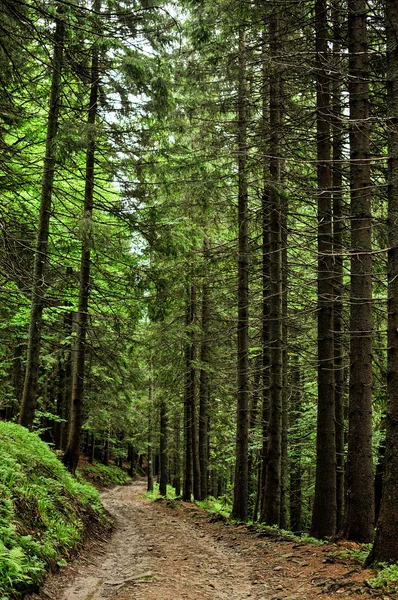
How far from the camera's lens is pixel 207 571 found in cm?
757

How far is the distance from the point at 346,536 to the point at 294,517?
15.3 m

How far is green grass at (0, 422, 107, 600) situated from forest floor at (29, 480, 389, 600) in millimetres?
337

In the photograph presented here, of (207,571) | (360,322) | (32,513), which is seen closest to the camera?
(32,513)

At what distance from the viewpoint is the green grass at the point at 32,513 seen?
5.05 metres

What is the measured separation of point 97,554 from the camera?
27.6 feet

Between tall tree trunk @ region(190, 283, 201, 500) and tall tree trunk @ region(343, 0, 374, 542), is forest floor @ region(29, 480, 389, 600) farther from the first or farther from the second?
tall tree trunk @ region(190, 283, 201, 500)

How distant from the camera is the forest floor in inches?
229

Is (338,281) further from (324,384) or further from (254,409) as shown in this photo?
(254,409)

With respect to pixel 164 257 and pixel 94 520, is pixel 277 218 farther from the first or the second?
pixel 94 520

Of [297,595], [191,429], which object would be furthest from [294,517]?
[297,595]

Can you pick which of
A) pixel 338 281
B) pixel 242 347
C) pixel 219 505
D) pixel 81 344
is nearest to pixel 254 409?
pixel 242 347

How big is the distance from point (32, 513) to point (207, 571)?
3.08 meters

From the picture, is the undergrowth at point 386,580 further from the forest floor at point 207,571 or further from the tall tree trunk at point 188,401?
the tall tree trunk at point 188,401

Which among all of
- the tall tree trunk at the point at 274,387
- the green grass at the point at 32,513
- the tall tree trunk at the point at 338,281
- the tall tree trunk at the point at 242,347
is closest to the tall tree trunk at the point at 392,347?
the tall tree trunk at the point at 338,281
